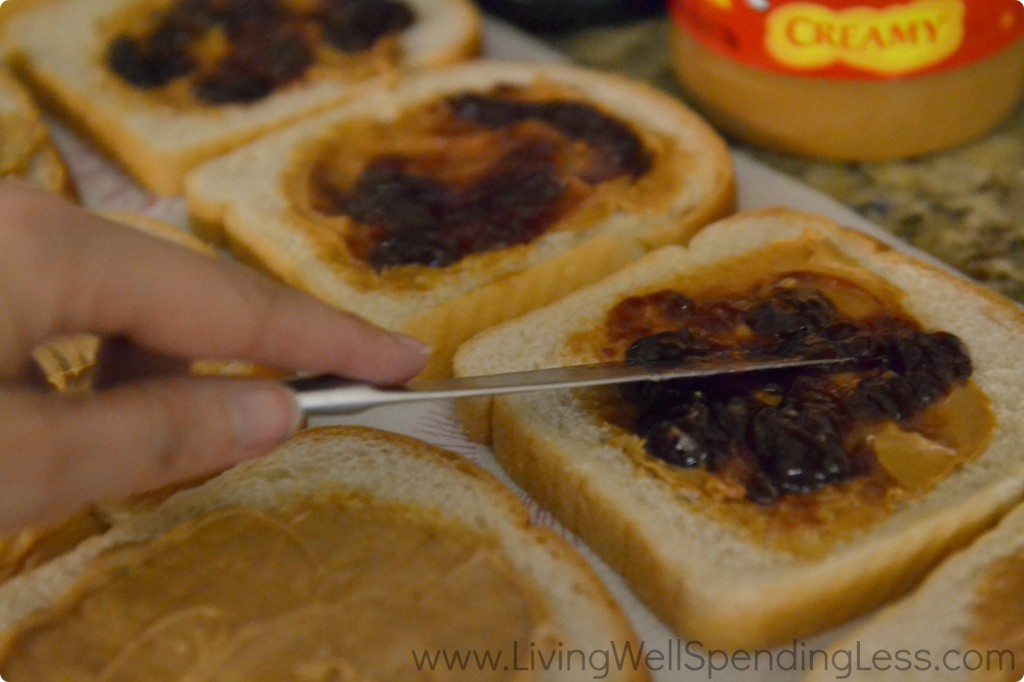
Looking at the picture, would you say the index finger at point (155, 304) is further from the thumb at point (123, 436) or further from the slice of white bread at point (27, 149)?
the slice of white bread at point (27, 149)

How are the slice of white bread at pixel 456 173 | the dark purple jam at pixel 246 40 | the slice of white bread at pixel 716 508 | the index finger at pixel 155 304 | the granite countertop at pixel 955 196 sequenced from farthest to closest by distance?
the dark purple jam at pixel 246 40 < the granite countertop at pixel 955 196 < the slice of white bread at pixel 456 173 < the slice of white bread at pixel 716 508 < the index finger at pixel 155 304

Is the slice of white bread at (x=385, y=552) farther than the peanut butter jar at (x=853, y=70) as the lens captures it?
No

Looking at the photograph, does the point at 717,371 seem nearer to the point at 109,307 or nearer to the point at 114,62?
the point at 109,307

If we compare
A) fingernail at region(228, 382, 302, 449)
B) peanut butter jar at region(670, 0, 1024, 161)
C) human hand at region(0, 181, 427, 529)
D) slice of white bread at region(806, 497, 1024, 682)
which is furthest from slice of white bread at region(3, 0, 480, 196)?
slice of white bread at region(806, 497, 1024, 682)

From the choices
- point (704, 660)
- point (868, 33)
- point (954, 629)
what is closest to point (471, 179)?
point (868, 33)

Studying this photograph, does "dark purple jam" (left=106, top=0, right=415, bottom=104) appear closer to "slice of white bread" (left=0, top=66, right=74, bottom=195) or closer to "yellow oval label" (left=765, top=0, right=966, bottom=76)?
"slice of white bread" (left=0, top=66, right=74, bottom=195)

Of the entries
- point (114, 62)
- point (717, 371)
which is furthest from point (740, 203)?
point (114, 62)

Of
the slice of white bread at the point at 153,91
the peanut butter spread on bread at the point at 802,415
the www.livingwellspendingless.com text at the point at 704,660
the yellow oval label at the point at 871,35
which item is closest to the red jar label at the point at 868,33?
the yellow oval label at the point at 871,35

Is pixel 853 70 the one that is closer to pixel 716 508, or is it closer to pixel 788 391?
pixel 788 391
